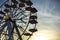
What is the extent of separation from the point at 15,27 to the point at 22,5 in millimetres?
6144

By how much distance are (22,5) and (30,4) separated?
1476 mm

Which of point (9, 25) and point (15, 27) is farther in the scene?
point (15, 27)

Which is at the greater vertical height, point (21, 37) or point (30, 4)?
point (30, 4)

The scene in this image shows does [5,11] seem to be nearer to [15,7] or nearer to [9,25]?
[15,7]

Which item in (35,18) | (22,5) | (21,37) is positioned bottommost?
(21,37)

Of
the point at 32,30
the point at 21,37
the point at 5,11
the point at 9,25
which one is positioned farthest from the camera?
the point at 5,11

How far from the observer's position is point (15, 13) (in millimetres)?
35719

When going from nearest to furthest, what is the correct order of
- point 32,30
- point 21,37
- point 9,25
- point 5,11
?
point 9,25
point 21,37
point 32,30
point 5,11

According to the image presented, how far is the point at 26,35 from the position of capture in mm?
37000

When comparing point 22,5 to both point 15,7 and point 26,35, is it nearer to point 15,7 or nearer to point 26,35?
point 15,7


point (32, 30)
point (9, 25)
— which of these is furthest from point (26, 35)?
point (9, 25)

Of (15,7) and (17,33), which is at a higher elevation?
(15,7)

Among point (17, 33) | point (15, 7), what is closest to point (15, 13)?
point (15, 7)

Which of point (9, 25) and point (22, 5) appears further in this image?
point (22, 5)
